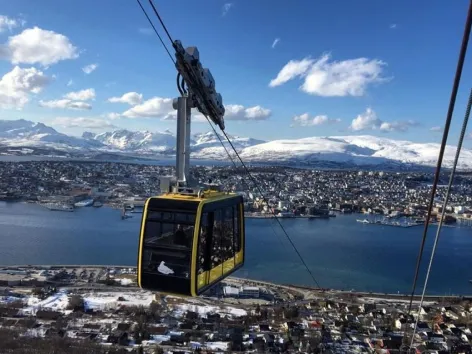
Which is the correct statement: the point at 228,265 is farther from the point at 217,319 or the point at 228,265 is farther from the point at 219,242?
the point at 217,319

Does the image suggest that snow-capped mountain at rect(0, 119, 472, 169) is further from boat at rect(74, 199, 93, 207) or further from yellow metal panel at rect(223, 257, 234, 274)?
yellow metal panel at rect(223, 257, 234, 274)

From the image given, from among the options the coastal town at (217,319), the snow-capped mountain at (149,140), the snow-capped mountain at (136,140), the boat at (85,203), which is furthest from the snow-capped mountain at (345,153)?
the coastal town at (217,319)

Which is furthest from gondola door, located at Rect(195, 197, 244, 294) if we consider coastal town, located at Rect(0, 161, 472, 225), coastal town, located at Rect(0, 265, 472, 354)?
coastal town, located at Rect(0, 161, 472, 225)

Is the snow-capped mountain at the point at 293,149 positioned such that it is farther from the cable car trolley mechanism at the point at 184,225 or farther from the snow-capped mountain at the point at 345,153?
the cable car trolley mechanism at the point at 184,225

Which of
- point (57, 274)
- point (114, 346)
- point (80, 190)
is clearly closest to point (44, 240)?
point (57, 274)

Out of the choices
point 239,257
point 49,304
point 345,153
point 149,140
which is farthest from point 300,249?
point 149,140

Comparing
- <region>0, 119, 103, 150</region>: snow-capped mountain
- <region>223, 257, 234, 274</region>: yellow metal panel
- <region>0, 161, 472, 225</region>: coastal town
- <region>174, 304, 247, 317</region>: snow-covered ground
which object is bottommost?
<region>174, 304, 247, 317</region>: snow-covered ground
